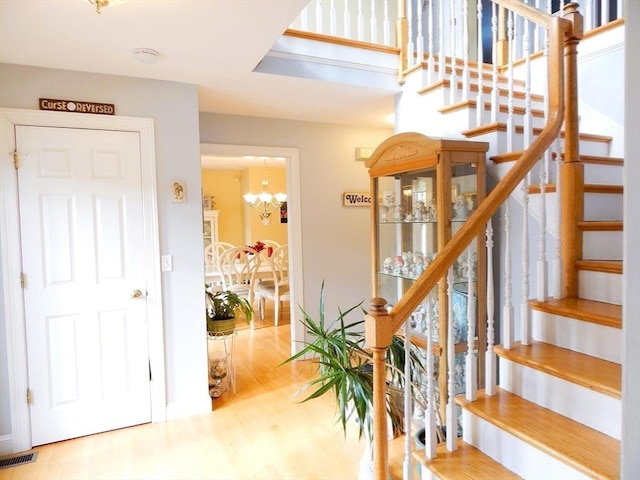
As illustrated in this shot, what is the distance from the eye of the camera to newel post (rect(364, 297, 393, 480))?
1404 millimetres

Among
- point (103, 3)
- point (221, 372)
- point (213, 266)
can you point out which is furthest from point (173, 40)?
point (213, 266)

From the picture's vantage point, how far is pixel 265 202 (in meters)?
7.47

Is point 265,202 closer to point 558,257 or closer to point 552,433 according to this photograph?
point 558,257

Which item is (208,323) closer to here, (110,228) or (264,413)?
(264,413)

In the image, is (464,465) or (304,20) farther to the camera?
(304,20)

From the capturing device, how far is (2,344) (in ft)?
7.84

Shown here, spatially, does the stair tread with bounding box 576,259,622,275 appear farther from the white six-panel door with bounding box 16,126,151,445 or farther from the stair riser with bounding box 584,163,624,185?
the white six-panel door with bounding box 16,126,151,445

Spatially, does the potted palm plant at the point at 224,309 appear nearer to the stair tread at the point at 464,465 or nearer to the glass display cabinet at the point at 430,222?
the glass display cabinet at the point at 430,222

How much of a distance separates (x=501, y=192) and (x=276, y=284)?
3821 mm

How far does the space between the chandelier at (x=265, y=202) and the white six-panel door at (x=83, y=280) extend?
438cm

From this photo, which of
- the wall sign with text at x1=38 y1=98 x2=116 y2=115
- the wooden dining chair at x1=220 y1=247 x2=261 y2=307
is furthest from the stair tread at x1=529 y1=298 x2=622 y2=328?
the wooden dining chair at x1=220 y1=247 x2=261 y2=307

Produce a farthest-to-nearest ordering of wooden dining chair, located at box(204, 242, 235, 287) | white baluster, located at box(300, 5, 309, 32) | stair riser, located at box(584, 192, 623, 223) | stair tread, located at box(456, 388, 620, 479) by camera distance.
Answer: wooden dining chair, located at box(204, 242, 235, 287)
white baluster, located at box(300, 5, 309, 32)
stair riser, located at box(584, 192, 623, 223)
stair tread, located at box(456, 388, 620, 479)

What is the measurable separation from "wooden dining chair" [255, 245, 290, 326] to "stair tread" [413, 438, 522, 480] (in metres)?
3.64

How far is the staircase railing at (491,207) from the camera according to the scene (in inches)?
55.8
